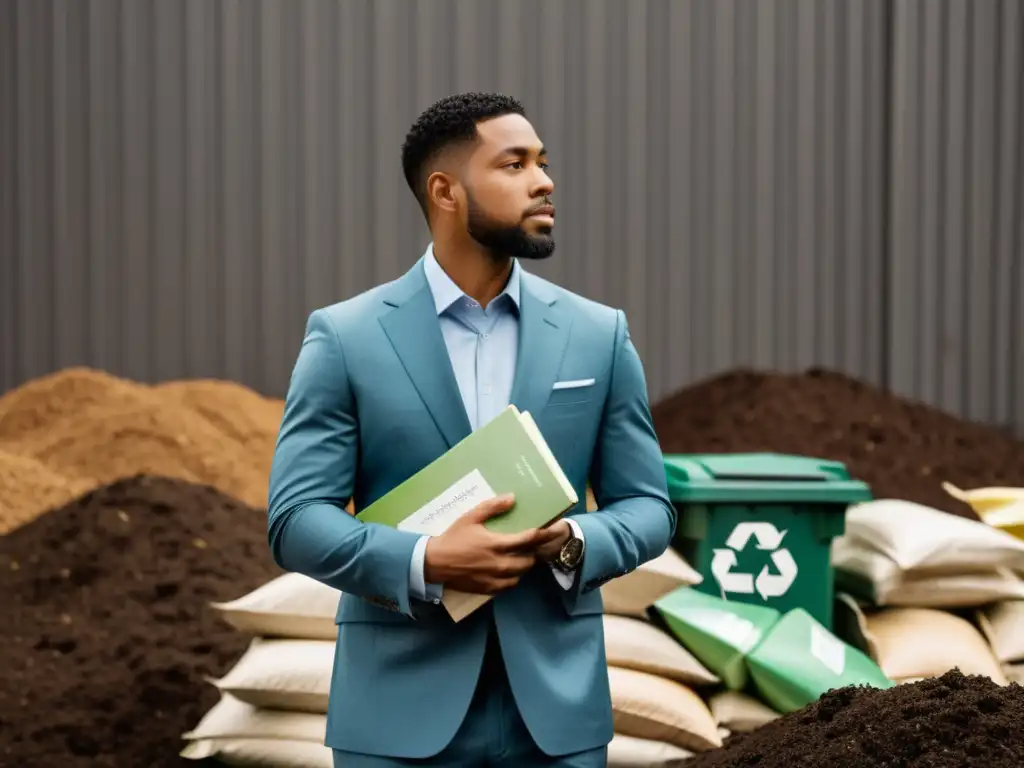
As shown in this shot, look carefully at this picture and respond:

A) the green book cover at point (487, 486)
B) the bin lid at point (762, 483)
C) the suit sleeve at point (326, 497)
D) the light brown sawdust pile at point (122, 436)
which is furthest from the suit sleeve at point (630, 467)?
the light brown sawdust pile at point (122, 436)

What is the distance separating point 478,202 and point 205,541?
8.59 feet

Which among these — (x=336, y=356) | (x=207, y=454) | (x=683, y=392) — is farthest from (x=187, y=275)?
(x=336, y=356)

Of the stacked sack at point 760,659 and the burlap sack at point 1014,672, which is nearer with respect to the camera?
the stacked sack at point 760,659

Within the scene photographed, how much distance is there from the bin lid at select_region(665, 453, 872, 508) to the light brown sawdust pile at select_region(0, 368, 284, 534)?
2.15m

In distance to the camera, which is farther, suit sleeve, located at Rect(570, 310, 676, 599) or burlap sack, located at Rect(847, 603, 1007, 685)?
burlap sack, located at Rect(847, 603, 1007, 685)

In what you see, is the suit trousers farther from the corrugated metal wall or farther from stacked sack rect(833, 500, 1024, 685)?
the corrugated metal wall

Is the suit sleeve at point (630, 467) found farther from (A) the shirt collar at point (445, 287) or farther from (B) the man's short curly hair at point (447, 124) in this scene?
(B) the man's short curly hair at point (447, 124)

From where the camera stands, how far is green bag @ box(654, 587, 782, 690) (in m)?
3.42

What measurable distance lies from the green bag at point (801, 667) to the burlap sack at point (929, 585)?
44 centimetres

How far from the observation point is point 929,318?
6.84 metres

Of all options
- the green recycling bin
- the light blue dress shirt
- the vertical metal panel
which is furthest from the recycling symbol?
the vertical metal panel

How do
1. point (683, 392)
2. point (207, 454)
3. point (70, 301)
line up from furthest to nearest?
1. point (70, 301)
2. point (683, 392)
3. point (207, 454)

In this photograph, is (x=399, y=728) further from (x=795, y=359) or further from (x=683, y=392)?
(x=795, y=359)

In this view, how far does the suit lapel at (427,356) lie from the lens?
1780 millimetres
